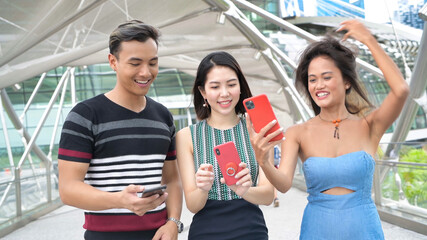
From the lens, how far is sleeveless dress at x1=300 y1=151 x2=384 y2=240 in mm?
2438

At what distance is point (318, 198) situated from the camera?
2541 mm

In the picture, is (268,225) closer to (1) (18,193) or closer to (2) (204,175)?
(1) (18,193)

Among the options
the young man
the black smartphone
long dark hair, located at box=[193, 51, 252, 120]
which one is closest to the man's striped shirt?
the young man

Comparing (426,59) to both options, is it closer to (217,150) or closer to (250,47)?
(217,150)

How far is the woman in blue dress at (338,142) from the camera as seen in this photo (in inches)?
96.5

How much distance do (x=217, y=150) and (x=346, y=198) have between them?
0.86m

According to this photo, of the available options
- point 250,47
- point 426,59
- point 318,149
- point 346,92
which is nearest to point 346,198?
point 318,149

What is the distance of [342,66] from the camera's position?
8.70ft

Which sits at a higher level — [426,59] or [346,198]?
[426,59]

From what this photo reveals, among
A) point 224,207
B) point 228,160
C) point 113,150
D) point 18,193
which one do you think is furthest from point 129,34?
point 18,193

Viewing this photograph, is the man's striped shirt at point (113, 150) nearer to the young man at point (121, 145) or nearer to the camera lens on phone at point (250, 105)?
the young man at point (121, 145)

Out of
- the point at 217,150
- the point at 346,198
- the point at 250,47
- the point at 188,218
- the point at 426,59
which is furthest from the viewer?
the point at 250,47

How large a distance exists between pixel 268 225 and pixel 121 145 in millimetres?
6458

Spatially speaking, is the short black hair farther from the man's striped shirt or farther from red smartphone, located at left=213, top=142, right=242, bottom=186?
red smartphone, located at left=213, top=142, right=242, bottom=186
